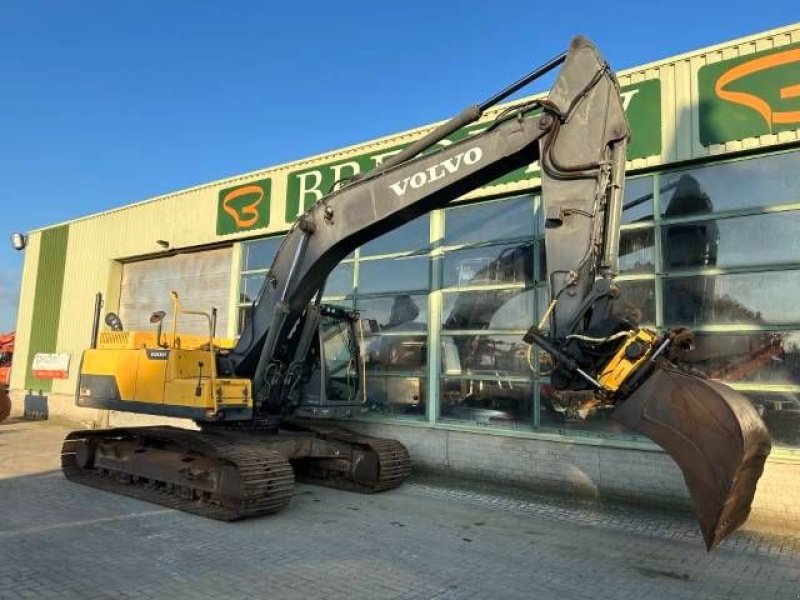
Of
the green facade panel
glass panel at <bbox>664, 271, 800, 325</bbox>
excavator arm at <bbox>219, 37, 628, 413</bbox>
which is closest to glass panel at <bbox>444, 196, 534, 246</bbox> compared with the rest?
glass panel at <bbox>664, 271, 800, 325</bbox>

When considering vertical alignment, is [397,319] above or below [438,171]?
below

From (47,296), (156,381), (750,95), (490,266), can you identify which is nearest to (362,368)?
(490,266)

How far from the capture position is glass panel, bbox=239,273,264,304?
13.0 metres

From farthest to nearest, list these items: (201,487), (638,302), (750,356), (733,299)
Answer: (638,302) < (733,299) < (750,356) < (201,487)

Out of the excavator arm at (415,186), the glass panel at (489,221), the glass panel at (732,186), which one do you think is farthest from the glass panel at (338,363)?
the glass panel at (732,186)

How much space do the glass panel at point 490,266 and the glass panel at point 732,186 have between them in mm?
2072

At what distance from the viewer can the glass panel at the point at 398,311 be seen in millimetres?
10492

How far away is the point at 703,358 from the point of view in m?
7.80

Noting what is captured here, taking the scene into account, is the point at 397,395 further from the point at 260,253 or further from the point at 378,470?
the point at 260,253

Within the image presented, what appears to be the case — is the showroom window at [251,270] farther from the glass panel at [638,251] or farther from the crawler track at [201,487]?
the glass panel at [638,251]

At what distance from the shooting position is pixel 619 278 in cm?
855

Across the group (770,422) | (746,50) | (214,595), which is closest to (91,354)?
(214,595)

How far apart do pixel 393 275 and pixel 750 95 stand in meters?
5.84

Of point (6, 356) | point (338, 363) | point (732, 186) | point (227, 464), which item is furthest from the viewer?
point (6, 356)
